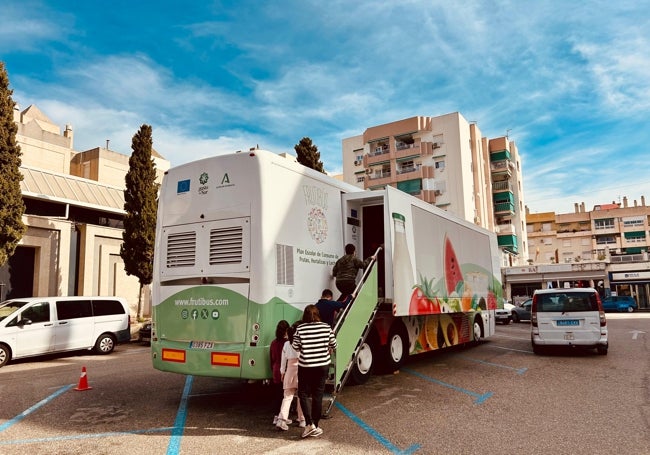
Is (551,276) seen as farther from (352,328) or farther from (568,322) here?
(352,328)

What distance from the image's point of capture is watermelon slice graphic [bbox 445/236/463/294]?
10716mm

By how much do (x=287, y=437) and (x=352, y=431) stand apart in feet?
2.65

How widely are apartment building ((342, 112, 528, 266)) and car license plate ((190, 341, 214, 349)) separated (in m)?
42.8

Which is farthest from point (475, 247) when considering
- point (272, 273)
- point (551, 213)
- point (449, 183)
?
point (551, 213)

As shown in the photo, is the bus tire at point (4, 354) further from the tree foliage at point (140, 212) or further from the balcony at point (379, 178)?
the balcony at point (379, 178)

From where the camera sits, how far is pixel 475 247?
519 inches

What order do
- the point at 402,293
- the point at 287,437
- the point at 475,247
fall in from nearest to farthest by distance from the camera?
1. the point at 287,437
2. the point at 402,293
3. the point at 475,247

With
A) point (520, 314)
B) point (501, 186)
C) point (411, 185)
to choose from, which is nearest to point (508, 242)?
point (501, 186)

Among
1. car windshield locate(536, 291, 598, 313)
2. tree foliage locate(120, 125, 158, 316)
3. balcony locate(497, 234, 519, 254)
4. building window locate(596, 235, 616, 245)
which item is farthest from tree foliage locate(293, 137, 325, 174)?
building window locate(596, 235, 616, 245)

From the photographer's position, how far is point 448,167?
4931 cm

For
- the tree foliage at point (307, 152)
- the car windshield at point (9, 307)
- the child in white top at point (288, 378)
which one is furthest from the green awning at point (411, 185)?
the child in white top at point (288, 378)

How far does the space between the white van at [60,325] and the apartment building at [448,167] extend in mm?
36576

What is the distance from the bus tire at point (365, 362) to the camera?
7.93 m

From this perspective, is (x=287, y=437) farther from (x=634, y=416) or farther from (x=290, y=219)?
(x=634, y=416)
